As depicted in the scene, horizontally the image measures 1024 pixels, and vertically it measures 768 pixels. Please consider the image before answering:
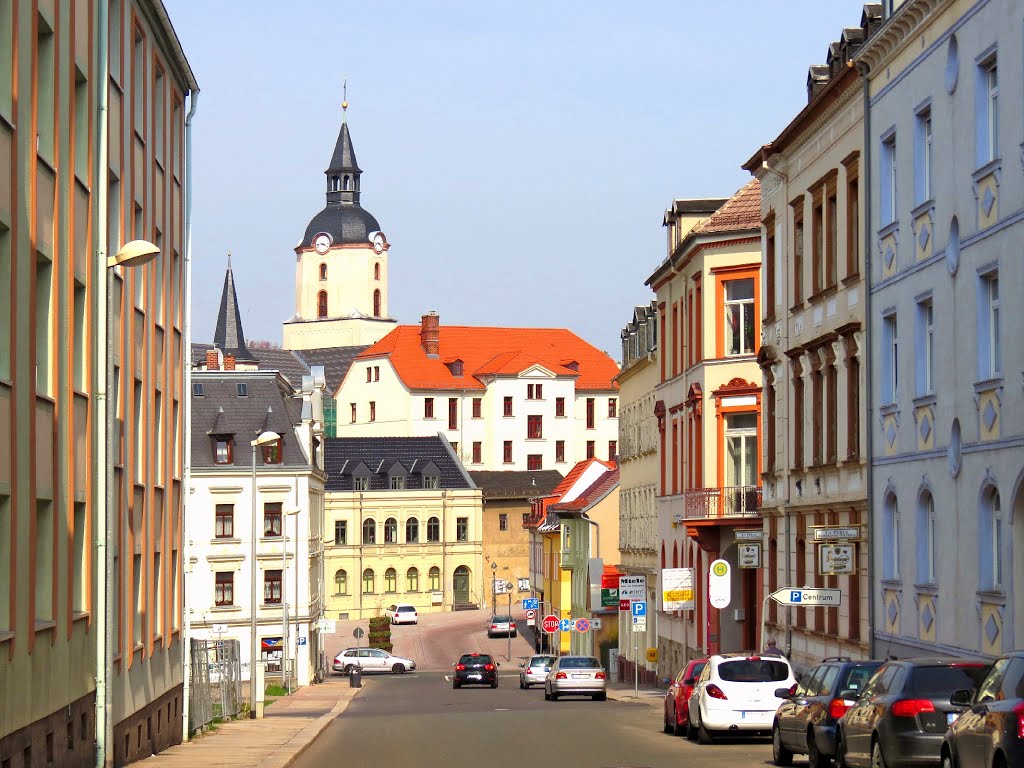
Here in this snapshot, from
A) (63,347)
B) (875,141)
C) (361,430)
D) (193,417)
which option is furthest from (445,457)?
(63,347)

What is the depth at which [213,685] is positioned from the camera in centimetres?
4003

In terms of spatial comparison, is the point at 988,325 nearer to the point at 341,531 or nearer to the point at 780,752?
the point at 780,752

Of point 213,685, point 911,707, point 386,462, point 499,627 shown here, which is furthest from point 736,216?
point 386,462

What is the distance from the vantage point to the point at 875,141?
33344mm

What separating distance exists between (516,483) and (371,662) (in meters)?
51.2

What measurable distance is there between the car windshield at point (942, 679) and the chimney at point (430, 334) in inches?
5355

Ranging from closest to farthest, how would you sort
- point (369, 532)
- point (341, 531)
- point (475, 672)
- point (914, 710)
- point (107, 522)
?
point (914, 710) < point (107, 522) < point (475, 672) < point (341, 531) < point (369, 532)

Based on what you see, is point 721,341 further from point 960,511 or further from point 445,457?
point 445,457

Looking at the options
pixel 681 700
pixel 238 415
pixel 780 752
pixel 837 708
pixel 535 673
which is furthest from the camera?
pixel 238 415

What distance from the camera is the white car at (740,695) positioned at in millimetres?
28219

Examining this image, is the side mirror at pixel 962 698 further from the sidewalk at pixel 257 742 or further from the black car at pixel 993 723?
the sidewalk at pixel 257 742

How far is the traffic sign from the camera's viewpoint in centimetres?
3189

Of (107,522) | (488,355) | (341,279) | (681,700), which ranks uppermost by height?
(341,279)

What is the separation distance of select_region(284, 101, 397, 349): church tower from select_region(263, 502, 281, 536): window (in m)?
105
